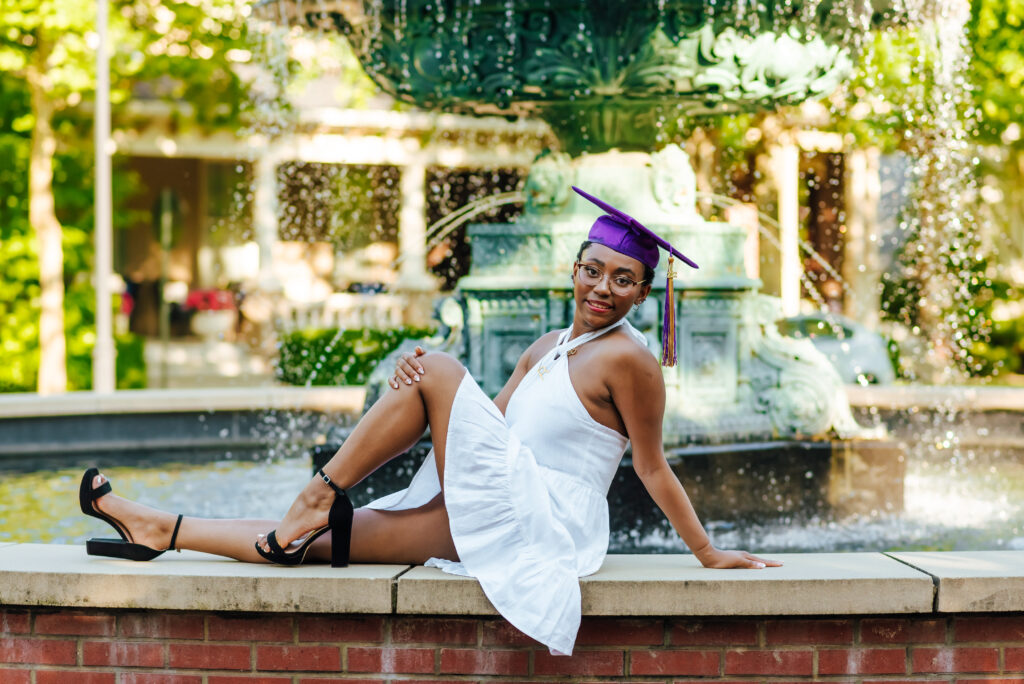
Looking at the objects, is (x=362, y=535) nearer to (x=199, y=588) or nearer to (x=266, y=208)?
(x=199, y=588)

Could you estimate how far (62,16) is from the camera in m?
14.5

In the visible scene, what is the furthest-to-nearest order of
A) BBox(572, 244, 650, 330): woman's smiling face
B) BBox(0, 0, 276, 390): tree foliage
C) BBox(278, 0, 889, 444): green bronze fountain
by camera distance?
1. BBox(0, 0, 276, 390): tree foliage
2. BBox(278, 0, 889, 444): green bronze fountain
3. BBox(572, 244, 650, 330): woman's smiling face

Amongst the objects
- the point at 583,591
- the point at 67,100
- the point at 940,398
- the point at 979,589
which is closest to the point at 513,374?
the point at 583,591

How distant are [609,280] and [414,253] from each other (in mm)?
20705

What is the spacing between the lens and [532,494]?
11.2ft

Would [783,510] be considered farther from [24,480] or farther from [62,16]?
[62,16]

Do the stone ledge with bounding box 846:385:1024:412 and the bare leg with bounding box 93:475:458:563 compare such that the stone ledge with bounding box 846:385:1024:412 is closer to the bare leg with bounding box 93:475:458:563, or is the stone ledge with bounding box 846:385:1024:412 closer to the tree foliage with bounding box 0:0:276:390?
the bare leg with bounding box 93:475:458:563

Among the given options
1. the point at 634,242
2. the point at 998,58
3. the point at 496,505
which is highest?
the point at 998,58

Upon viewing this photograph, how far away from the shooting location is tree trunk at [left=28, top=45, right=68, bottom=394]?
48.5ft

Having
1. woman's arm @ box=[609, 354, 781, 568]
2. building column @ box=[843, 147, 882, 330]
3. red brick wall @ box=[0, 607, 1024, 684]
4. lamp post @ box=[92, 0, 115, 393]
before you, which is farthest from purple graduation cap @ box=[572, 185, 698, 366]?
building column @ box=[843, 147, 882, 330]

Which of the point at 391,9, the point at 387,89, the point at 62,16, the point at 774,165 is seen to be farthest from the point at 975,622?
the point at 774,165

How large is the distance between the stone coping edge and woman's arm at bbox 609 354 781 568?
13cm

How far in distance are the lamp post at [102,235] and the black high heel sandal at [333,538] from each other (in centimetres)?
1156

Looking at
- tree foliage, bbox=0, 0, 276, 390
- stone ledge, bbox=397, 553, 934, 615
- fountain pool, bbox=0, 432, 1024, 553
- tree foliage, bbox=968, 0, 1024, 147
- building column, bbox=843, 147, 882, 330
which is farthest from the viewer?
building column, bbox=843, 147, 882, 330
